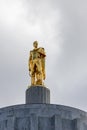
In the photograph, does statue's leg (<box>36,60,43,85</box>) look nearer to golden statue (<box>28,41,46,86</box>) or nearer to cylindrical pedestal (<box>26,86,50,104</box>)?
golden statue (<box>28,41,46,86</box>)

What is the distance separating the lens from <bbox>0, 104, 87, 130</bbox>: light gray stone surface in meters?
24.2

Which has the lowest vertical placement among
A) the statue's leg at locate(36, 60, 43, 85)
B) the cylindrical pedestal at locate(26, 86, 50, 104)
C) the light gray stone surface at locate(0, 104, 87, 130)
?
the light gray stone surface at locate(0, 104, 87, 130)

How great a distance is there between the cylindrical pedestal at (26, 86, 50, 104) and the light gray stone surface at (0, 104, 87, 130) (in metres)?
1.63

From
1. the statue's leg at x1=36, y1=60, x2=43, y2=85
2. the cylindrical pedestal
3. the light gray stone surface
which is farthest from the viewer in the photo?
the statue's leg at x1=36, y1=60, x2=43, y2=85

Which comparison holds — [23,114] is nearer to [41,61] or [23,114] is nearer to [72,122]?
[72,122]

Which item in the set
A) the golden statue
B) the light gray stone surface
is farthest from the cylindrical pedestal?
the light gray stone surface

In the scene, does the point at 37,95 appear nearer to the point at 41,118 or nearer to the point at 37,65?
the point at 37,65

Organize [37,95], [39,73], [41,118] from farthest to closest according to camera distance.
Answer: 1. [39,73]
2. [37,95]
3. [41,118]

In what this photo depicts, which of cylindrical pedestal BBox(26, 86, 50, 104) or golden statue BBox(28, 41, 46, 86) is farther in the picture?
golden statue BBox(28, 41, 46, 86)

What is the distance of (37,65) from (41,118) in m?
4.73

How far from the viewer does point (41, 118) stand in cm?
2444

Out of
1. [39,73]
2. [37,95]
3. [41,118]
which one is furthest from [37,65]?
[41,118]

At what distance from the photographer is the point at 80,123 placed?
25000 millimetres

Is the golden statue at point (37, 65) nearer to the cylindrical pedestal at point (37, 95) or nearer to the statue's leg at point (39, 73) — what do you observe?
the statue's leg at point (39, 73)
